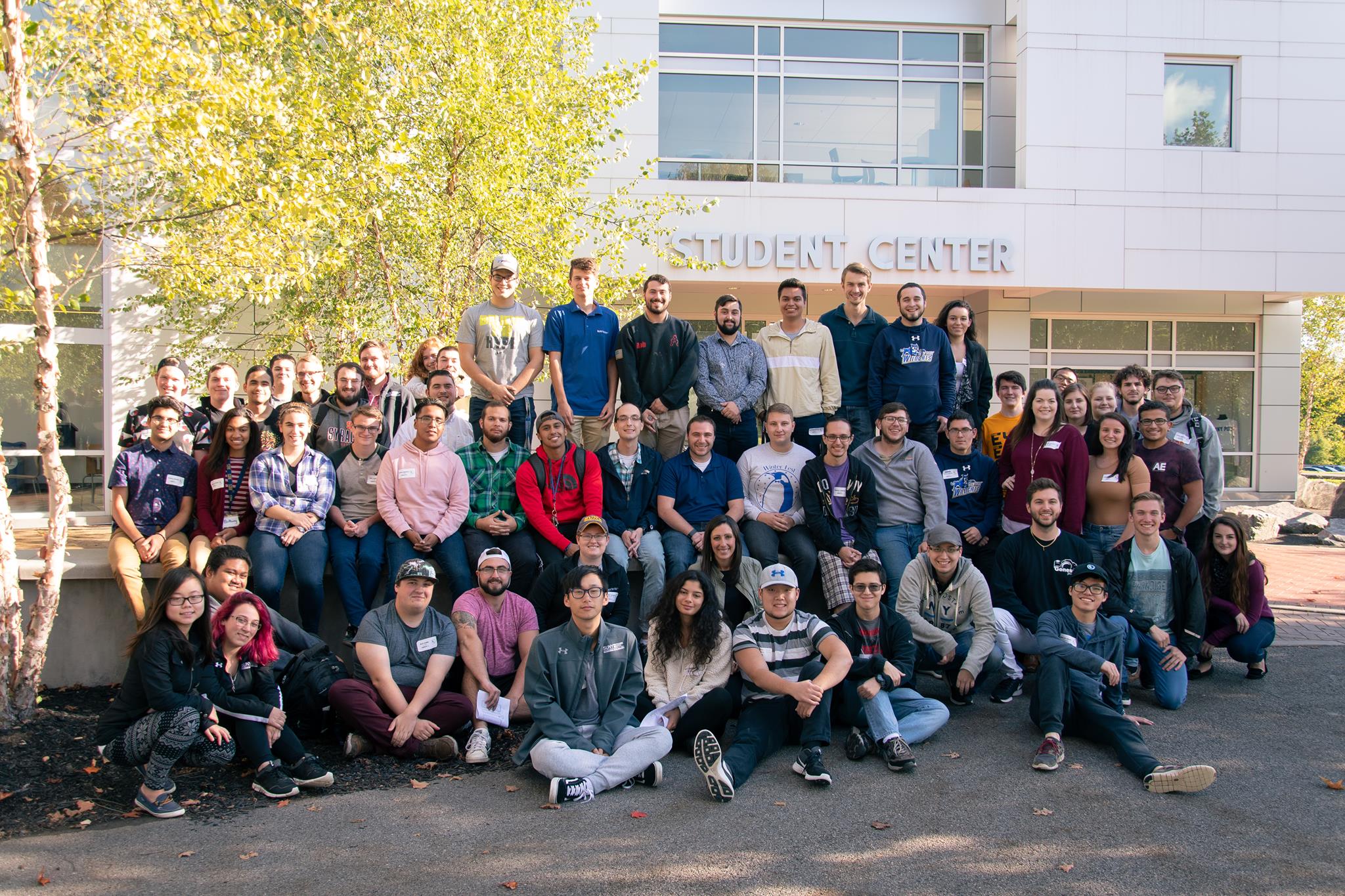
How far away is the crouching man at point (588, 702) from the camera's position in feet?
16.8

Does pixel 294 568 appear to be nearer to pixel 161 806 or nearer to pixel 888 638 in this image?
pixel 161 806

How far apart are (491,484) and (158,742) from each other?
2916mm

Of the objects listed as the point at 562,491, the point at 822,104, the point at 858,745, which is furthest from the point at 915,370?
the point at 822,104

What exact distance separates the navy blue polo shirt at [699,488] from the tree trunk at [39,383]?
4075 millimetres

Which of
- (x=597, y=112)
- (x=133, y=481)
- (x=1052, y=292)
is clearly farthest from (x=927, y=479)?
(x=1052, y=292)

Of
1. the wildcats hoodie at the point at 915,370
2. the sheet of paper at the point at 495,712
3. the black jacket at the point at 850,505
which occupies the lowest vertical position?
the sheet of paper at the point at 495,712

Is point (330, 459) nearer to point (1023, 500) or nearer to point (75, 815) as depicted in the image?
point (75, 815)

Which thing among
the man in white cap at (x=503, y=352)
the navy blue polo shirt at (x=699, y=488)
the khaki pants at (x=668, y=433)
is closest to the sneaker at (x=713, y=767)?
the navy blue polo shirt at (x=699, y=488)

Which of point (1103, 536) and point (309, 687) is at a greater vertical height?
point (1103, 536)

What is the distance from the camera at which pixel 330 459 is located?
7.38 meters

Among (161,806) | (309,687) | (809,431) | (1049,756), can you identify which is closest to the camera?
(161,806)

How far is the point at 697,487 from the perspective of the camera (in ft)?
24.2

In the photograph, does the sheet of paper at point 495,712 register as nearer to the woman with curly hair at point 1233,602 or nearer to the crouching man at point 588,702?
the crouching man at point 588,702

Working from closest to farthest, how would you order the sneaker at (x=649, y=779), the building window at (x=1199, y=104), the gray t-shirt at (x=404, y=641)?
the sneaker at (x=649, y=779) < the gray t-shirt at (x=404, y=641) < the building window at (x=1199, y=104)
